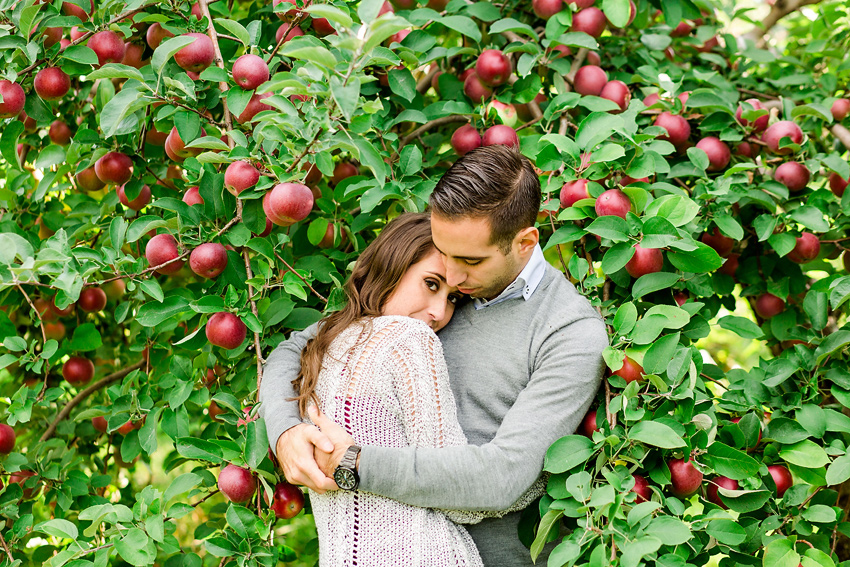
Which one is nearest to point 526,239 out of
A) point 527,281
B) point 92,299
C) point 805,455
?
point 527,281

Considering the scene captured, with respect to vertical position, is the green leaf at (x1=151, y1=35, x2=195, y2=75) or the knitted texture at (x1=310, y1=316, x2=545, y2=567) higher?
the green leaf at (x1=151, y1=35, x2=195, y2=75)

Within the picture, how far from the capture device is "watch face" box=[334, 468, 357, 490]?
→ 125 cm

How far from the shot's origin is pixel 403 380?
1.34m

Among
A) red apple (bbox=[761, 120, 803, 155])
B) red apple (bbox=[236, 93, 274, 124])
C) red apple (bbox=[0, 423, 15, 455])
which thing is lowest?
red apple (bbox=[0, 423, 15, 455])

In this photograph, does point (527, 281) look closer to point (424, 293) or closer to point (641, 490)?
point (424, 293)

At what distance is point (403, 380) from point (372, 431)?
11 cm

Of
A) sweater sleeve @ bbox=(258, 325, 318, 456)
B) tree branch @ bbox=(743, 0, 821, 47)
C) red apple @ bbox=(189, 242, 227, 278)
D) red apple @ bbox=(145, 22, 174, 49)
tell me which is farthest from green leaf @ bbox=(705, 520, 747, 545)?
tree branch @ bbox=(743, 0, 821, 47)

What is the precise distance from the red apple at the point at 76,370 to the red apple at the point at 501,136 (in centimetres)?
128

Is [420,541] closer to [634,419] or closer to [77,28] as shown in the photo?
[634,419]

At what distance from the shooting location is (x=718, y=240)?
1.70 meters

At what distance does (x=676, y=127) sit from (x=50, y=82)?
4.76 ft

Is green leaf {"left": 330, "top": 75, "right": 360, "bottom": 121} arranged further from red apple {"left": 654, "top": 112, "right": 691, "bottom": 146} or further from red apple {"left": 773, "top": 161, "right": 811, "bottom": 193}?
red apple {"left": 773, "top": 161, "right": 811, "bottom": 193}

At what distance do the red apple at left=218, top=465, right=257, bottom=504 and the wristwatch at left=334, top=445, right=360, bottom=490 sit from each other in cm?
23

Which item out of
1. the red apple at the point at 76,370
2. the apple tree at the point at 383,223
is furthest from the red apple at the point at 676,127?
the red apple at the point at 76,370
